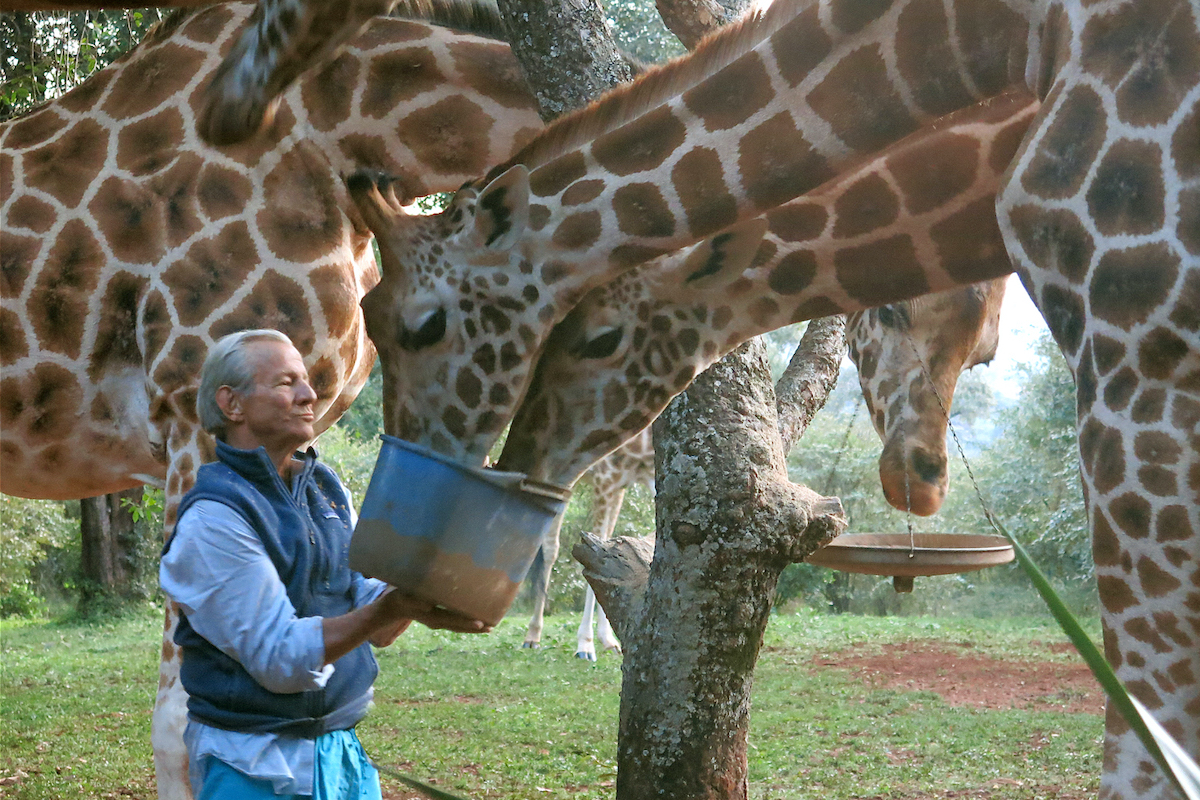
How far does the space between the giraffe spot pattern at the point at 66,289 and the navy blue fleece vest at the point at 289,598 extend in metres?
1.98

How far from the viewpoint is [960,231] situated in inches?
128

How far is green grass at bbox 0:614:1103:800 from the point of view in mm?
5238

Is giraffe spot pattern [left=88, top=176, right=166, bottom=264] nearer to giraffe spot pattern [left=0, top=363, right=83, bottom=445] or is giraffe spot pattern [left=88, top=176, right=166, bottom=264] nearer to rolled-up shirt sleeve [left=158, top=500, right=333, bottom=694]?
giraffe spot pattern [left=0, top=363, right=83, bottom=445]

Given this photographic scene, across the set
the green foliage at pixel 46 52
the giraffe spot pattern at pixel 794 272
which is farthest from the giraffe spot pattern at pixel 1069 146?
the green foliage at pixel 46 52

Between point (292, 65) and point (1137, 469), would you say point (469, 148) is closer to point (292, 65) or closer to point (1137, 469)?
point (292, 65)

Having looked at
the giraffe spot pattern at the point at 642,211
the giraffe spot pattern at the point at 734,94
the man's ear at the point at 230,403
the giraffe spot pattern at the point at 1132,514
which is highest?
the giraffe spot pattern at the point at 734,94

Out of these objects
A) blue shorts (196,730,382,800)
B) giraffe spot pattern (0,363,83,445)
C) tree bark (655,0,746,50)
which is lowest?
blue shorts (196,730,382,800)

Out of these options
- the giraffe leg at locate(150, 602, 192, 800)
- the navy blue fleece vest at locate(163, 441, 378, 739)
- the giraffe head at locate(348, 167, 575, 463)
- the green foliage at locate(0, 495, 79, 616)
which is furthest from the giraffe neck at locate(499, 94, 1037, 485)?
the green foliage at locate(0, 495, 79, 616)

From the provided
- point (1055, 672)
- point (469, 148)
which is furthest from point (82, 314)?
point (1055, 672)

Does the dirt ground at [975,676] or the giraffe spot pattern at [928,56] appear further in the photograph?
the dirt ground at [975,676]

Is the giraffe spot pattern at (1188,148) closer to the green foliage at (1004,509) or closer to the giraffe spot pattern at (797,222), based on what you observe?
the giraffe spot pattern at (797,222)

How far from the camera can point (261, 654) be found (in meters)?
2.04

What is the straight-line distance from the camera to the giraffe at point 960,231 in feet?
7.30

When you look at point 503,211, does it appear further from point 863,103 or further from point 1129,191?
point 1129,191
